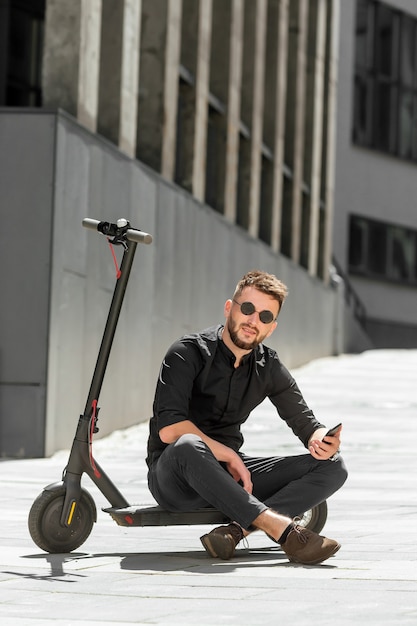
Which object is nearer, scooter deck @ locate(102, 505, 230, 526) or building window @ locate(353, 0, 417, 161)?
scooter deck @ locate(102, 505, 230, 526)

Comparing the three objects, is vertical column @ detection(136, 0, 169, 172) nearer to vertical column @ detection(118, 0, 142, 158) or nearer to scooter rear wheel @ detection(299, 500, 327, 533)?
vertical column @ detection(118, 0, 142, 158)

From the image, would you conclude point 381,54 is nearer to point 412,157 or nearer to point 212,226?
point 412,157

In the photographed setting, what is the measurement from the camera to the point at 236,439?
23.0 feet

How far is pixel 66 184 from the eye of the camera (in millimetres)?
13891

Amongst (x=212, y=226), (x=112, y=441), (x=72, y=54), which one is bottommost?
(x=112, y=441)

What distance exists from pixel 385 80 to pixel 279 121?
16494 millimetres

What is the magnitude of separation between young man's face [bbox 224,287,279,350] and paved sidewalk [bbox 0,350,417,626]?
1001 mm

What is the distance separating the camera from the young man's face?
6.75 metres

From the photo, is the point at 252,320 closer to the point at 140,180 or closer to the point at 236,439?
the point at 236,439

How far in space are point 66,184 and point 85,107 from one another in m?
1.20

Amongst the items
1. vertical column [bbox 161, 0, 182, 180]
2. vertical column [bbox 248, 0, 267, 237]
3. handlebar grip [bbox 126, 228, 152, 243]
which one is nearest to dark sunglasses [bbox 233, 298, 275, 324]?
handlebar grip [bbox 126, 228, 152, 243]

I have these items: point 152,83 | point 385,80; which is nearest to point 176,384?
point 152,83

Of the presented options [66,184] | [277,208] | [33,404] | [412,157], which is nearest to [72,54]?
[66,184]

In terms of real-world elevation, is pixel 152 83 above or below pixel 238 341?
above
